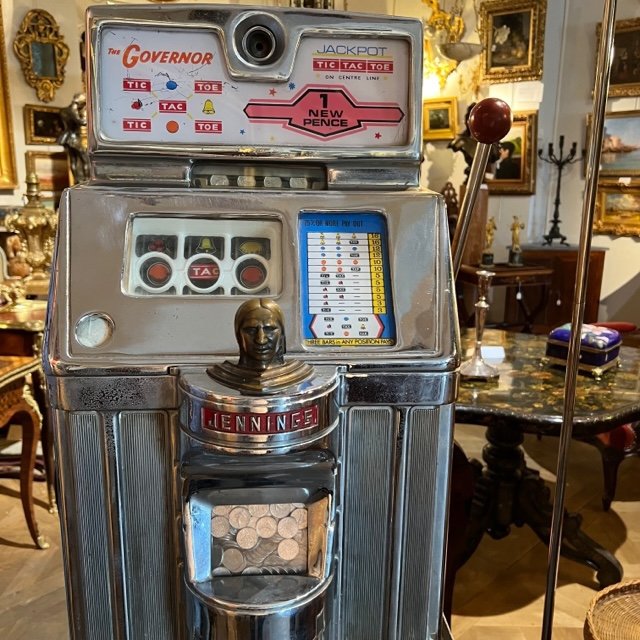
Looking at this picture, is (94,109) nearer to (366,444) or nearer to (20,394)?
(366,444)

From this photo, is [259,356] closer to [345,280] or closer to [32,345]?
[345,280]

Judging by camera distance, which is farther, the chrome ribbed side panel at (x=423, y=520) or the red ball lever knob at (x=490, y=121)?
the red ball lever knob at (x=490, y=121)

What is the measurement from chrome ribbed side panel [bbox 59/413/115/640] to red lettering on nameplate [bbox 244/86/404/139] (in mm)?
533

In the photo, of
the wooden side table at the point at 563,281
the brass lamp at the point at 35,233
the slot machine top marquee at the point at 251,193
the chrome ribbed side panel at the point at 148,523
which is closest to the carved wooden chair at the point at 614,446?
the slot machine top marquee at the point at 251,193

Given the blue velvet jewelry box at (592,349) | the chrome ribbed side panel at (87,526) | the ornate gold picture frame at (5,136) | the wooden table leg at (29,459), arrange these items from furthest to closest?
the ornate gold picture frame at (5,136)
the wooden table leg at (29,459)
the blue velvet jewelry box at (592,349)
the chrome ribbed side panel at (87,526)

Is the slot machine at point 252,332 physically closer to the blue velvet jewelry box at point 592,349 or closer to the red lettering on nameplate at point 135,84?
the red lettering on nameplate at point 135,84

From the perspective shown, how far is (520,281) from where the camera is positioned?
4.82 meters

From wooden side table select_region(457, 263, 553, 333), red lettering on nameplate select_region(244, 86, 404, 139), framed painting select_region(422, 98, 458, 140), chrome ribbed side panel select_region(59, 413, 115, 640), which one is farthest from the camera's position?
framed painting select_region(422, 98, 458, 140)

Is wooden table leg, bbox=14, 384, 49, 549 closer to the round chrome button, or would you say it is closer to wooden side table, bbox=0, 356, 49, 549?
wooden side table, bbox=0, 356, 49, 549

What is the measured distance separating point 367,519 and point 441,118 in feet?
18.7

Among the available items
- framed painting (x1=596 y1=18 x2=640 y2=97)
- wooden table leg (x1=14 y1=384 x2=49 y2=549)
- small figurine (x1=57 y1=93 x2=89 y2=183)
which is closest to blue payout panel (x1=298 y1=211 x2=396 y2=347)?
wooden table leg (x1=14 y1=384 x2=49 y2=549)

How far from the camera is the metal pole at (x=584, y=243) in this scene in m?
0.98

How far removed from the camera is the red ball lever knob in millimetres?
1159

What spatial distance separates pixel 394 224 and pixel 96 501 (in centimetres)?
61
